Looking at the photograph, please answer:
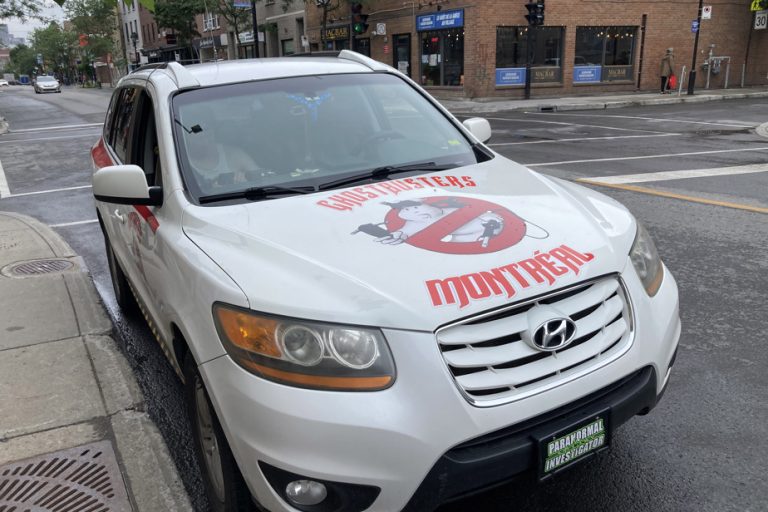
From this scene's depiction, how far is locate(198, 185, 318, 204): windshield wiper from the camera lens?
2973mm

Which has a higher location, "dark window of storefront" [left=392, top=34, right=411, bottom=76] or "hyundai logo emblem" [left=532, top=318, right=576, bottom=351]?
"dark window of storefront" [left=392, top=34, right=411, bottom=76]

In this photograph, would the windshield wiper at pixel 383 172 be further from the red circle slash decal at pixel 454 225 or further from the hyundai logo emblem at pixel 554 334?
the hyundai logo emblem at pixel 554 334

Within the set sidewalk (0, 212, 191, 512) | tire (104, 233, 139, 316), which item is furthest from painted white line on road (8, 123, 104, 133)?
tire (104, 233, 139, 316)

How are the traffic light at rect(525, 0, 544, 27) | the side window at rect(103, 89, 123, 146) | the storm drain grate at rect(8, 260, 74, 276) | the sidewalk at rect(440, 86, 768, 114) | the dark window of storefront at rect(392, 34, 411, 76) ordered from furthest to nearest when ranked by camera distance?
the dark window of storefront at rect(392, 34, 411, 76), the traffic light at rect(525, 0, 544, 27), the sidewalk at rect(440, 86, 768, 114), the storm drain grate at rect(8, 260, 74, 276), the side window at rect(103, 89, 123, 146)

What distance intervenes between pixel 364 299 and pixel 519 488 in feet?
4.28

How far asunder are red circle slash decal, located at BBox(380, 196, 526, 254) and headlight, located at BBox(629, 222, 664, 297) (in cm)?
51

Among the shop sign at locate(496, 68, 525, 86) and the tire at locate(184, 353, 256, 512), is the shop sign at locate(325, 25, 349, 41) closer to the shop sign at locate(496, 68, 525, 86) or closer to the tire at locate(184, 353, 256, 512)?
the shop sign at locate(496, 68, 525, 86)

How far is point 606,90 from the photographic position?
29.0 metres

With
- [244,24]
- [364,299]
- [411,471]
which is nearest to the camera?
[411,471]

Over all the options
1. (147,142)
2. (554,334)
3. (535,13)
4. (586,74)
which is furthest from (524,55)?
(554,334)

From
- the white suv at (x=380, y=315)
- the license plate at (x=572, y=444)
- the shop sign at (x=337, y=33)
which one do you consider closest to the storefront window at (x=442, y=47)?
the shop sign at (x=337, y=33)

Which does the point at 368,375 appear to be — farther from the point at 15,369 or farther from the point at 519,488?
the point at 15,369

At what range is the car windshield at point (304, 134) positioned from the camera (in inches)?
125

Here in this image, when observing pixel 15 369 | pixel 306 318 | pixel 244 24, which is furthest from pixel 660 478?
pixel 244 24
